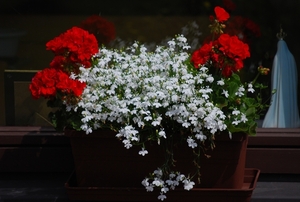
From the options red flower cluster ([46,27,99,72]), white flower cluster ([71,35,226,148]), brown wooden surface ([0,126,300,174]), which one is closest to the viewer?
white flower cluster ([71,35,226,148])

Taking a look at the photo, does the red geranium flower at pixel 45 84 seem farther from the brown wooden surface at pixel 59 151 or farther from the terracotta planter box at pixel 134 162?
the brown wooden surface at pixel 59 151

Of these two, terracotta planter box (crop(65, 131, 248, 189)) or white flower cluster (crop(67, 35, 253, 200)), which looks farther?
terracotta planter box (crop(65, 131, 248, 189))

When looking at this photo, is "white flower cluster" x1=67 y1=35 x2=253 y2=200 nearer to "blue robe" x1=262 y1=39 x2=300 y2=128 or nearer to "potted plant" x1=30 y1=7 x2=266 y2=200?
A: "potted plant" x1=30 y1=7 x2=266 y2=200

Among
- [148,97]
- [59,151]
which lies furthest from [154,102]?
[59,151]

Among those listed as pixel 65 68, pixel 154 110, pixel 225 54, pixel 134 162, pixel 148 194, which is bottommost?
pixel 148 194

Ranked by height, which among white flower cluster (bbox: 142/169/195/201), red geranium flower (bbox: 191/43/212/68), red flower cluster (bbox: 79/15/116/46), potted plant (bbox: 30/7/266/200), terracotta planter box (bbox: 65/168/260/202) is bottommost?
terracotta planter box (bbox: 65/168/260/202)

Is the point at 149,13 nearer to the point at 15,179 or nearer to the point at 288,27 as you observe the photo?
the point at 288,27

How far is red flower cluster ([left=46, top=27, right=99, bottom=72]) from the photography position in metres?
3.30

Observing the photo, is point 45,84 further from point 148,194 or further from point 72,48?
point 148,194

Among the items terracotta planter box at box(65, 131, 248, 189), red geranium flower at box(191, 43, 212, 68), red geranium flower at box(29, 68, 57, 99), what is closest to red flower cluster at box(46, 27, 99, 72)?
red geranium flower at box(29, 68, 57, 99)

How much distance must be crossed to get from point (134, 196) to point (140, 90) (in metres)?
0.51

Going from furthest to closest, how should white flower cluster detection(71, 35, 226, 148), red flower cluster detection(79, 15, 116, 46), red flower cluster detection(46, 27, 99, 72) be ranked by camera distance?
1. red flower cluster detection(79, 15, 116, 46)
2. red flower cluster detection(46, 27, 99, 72)
3. white flower cluster detection(71, 35, 226, 148)

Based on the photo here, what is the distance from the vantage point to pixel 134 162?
3.39m

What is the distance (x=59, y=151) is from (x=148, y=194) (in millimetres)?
847
